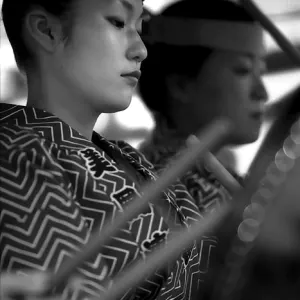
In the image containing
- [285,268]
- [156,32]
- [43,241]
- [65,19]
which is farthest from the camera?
[156,32]

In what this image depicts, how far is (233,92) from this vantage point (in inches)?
37.7

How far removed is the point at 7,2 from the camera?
75cm

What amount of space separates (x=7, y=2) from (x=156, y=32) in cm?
27

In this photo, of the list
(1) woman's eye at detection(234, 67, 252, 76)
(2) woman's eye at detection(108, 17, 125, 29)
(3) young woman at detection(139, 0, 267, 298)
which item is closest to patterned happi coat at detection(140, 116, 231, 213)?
(3) young woman at detection(139, 0, 267, 298)

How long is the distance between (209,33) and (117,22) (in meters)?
0.27

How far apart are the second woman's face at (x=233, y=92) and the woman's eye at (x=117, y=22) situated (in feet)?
0.89

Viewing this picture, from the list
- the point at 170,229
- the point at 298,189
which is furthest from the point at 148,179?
the point at 298,189

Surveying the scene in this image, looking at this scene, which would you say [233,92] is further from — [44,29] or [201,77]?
[44,29]

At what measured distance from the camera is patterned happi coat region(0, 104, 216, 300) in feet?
1.96

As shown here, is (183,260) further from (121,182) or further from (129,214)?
(129,214)

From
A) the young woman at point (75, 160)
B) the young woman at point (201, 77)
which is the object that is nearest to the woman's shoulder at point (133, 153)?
the young woman at point (75, 160)

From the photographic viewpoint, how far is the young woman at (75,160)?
60 centimetres

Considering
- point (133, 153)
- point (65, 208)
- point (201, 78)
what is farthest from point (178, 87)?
point (65, 208)

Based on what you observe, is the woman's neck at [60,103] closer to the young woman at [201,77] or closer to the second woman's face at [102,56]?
the second woman's face at [102,56]
